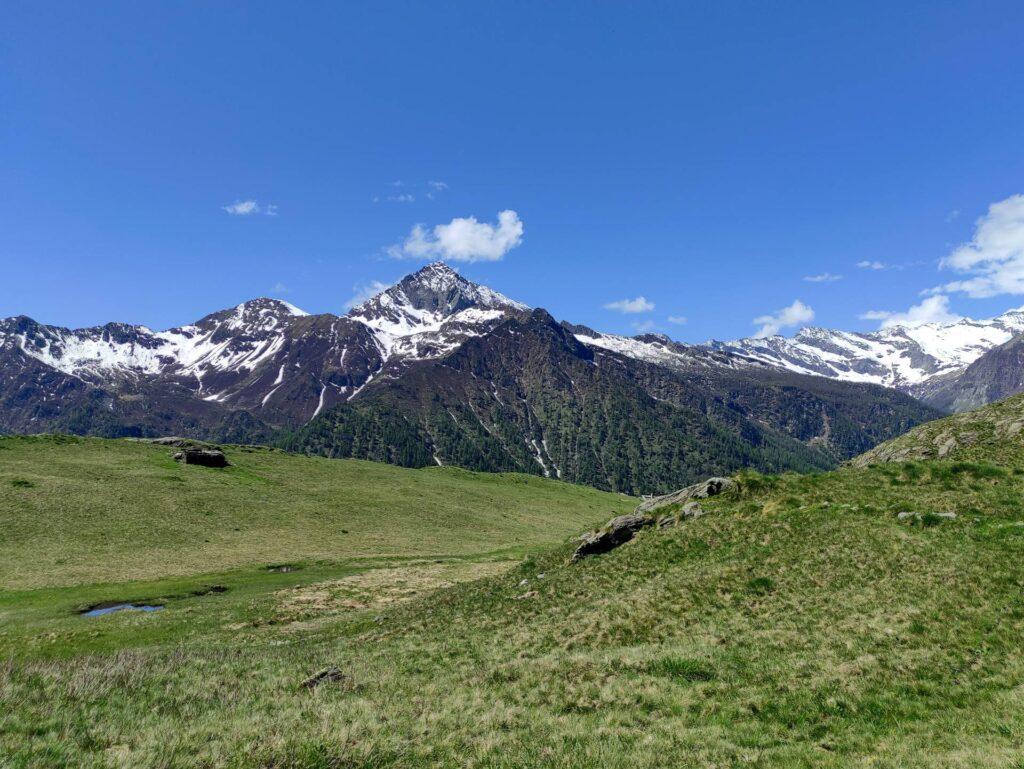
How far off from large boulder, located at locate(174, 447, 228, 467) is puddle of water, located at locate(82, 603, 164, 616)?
70157 mm

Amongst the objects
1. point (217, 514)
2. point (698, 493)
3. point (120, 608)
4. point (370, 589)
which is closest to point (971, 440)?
point (698, 493)

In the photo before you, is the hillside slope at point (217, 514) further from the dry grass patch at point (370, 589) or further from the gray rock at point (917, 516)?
the gray rock at point (917, 516)

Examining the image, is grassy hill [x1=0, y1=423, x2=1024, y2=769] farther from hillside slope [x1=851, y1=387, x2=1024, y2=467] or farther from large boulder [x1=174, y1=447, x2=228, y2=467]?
large boulder [x1=174, y1=447, x2=228, y2=467]

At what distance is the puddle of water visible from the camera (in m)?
40.4

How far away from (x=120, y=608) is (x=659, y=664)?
150 ft

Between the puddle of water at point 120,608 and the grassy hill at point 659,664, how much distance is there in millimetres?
5266

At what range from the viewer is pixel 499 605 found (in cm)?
3036

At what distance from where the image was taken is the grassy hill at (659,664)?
39.1 ft

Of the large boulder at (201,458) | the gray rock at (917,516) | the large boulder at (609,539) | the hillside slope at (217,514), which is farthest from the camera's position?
the large boulder at (201,458)

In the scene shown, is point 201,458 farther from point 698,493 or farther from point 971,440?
point 971,440

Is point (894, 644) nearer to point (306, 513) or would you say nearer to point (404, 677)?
point (404, 677)

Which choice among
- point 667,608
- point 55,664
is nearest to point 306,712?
point 55,664

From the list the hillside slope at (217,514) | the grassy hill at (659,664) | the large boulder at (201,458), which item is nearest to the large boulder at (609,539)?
the grassy hill at (659,664)

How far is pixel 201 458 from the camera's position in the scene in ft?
350
